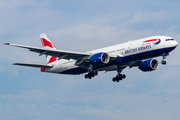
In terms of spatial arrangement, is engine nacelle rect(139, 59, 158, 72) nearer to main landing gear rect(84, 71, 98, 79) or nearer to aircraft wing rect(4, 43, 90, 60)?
main landing gear rect(84, 71, 98, 79)

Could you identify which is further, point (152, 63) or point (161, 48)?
point (152, 63)

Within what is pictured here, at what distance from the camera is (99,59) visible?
47.6 meters

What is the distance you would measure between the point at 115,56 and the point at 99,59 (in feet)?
8.32

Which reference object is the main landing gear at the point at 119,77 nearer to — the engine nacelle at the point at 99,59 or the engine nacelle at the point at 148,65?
the engine nacelle at the point at 148,65

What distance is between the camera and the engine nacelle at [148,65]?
54031mm

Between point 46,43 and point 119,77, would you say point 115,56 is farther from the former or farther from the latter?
point 46,43

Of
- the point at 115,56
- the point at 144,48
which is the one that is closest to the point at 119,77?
the point at 115,56

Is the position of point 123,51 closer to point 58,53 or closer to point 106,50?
point 106,50

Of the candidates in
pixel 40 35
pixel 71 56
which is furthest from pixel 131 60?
pixel 40 35

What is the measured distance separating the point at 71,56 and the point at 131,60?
852cm

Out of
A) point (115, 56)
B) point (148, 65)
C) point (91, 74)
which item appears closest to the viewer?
point (115, 56)

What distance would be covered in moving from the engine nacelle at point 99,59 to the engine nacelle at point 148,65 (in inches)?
341

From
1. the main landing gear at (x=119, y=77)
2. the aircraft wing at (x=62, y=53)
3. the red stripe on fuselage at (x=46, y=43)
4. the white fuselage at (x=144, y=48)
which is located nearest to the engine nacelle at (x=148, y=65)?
the main landing gear at (x=119, y=77)

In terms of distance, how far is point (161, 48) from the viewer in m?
46.7
